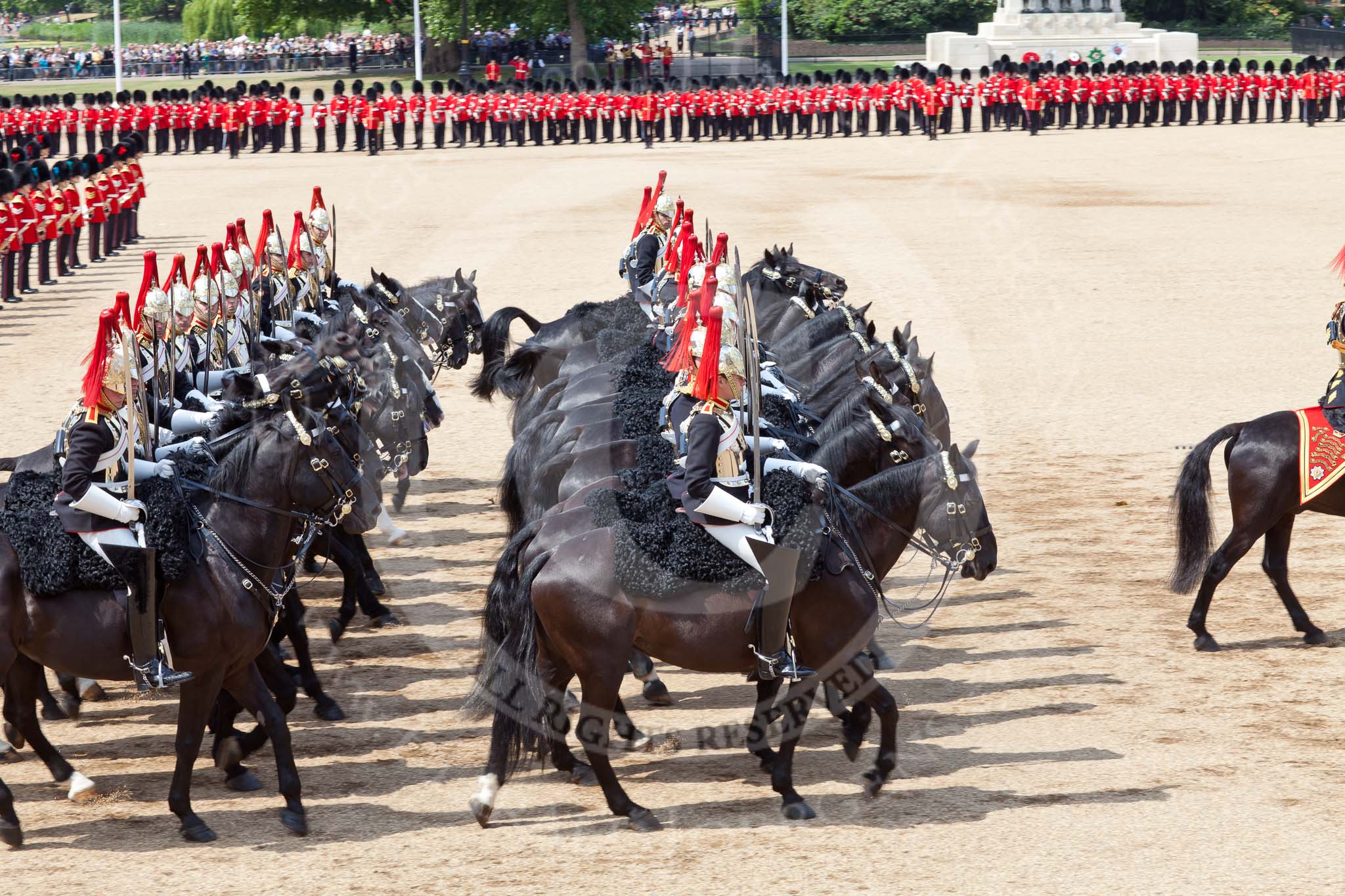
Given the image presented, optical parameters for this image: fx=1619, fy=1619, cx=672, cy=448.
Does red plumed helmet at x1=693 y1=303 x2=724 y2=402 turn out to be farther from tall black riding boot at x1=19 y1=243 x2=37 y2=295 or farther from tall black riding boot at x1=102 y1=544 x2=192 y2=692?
tall black riding boot at x1=19 y1=243 x2=37 y2=295

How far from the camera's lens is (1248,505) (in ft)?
29.6

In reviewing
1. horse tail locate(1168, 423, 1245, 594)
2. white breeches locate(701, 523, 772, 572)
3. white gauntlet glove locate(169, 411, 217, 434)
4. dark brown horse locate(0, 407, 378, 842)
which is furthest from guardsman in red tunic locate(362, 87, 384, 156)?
white breeches locate(701, 523, 772, 572)

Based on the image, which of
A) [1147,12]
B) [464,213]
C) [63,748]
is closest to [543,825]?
[63,748]

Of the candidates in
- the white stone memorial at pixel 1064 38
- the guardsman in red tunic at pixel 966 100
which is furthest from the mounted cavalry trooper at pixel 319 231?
the white stone memorial at pixel 1064 38

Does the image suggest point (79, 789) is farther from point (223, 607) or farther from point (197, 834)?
point (223, 607)

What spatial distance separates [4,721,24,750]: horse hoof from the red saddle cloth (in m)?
6.77

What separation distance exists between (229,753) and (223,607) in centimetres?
87

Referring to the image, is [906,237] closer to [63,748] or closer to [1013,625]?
[1013,625]

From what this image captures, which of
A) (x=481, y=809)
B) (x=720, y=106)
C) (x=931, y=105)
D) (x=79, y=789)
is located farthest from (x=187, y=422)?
(x=931, y=105)

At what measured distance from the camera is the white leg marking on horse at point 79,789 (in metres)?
7.07

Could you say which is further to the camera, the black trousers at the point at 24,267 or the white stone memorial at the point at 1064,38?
the white stone memorial at the point at 1064,38

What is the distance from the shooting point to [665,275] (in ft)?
36.1

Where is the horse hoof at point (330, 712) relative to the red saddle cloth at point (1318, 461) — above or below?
below

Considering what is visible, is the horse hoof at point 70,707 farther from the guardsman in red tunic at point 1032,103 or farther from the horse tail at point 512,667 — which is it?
the guardsman in red tunic at point 1032,103
